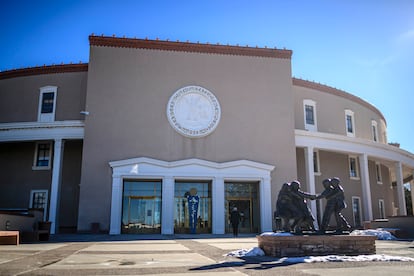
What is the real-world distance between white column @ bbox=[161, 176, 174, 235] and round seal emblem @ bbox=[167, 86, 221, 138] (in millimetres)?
3328

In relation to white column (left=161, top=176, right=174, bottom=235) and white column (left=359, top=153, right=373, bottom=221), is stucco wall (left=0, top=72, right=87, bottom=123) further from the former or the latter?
Answer: white column (left=359, top=153, right=373, bottom=221)

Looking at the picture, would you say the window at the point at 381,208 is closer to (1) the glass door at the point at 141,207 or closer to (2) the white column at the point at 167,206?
(2) the white column at the point at 167,206

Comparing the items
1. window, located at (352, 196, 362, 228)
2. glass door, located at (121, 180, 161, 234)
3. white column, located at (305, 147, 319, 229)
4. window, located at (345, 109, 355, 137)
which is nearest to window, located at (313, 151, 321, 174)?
white column, located at (305, 147, 319, 229)

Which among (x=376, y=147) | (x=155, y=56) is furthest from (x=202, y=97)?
(x=376, y=147)

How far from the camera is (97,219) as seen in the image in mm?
23016

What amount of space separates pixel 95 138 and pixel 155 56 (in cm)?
667

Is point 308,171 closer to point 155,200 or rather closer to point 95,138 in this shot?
point 155,200

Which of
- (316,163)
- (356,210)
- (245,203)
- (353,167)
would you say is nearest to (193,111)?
(245,203)

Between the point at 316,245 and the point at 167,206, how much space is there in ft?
45.9

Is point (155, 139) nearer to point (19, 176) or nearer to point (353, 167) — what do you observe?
point (19, 176)

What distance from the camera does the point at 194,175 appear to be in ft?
79.5

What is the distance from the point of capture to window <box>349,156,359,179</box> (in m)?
33.0

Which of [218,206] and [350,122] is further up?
[350,122]

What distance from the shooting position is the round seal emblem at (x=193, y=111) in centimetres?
2509
